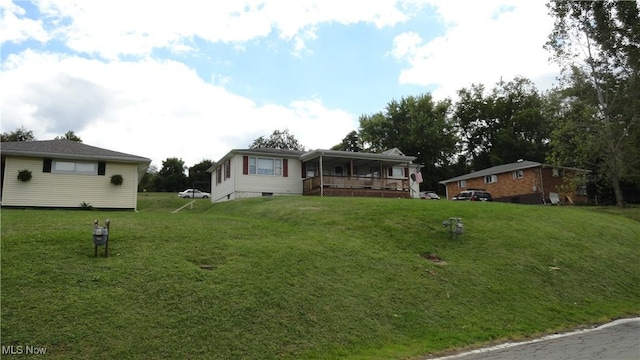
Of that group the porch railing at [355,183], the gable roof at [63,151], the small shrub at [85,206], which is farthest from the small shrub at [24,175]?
the porch railing at [355,183]

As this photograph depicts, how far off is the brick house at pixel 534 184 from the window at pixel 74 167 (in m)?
33.1

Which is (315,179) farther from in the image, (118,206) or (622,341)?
(622,341)

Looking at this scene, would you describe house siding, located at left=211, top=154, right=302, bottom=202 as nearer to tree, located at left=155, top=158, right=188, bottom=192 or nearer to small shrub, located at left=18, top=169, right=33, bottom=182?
small shrub, located at left=18, top=169, right=33, bottom=182

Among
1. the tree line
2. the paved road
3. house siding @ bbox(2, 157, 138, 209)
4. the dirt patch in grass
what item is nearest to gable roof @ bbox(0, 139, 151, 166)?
house siding @ bbox(2, 157, 138, 209)

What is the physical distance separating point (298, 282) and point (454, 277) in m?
4.61

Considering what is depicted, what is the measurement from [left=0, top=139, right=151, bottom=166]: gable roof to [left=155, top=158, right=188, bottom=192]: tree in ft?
126

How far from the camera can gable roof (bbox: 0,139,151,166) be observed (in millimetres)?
20297

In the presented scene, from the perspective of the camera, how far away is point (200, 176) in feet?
204

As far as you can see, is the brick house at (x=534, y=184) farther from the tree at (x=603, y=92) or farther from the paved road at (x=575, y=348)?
the paved road at (x=575, y=348)

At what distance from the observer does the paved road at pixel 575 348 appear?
7.40 m

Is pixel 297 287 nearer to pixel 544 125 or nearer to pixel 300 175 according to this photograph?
pixel 300 175

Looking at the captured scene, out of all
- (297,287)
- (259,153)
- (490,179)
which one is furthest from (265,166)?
(490,179)

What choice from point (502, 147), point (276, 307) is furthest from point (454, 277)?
point (502, 147)

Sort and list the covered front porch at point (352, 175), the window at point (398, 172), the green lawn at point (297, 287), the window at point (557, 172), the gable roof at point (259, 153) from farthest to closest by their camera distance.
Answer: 1. the window at point (557, 172)
2. the window at point (398, 172)
3. the covered front porch at point (352, 175)
4. the gable roof at point (259, 153)
5. the green lawn at point (297, 287)
